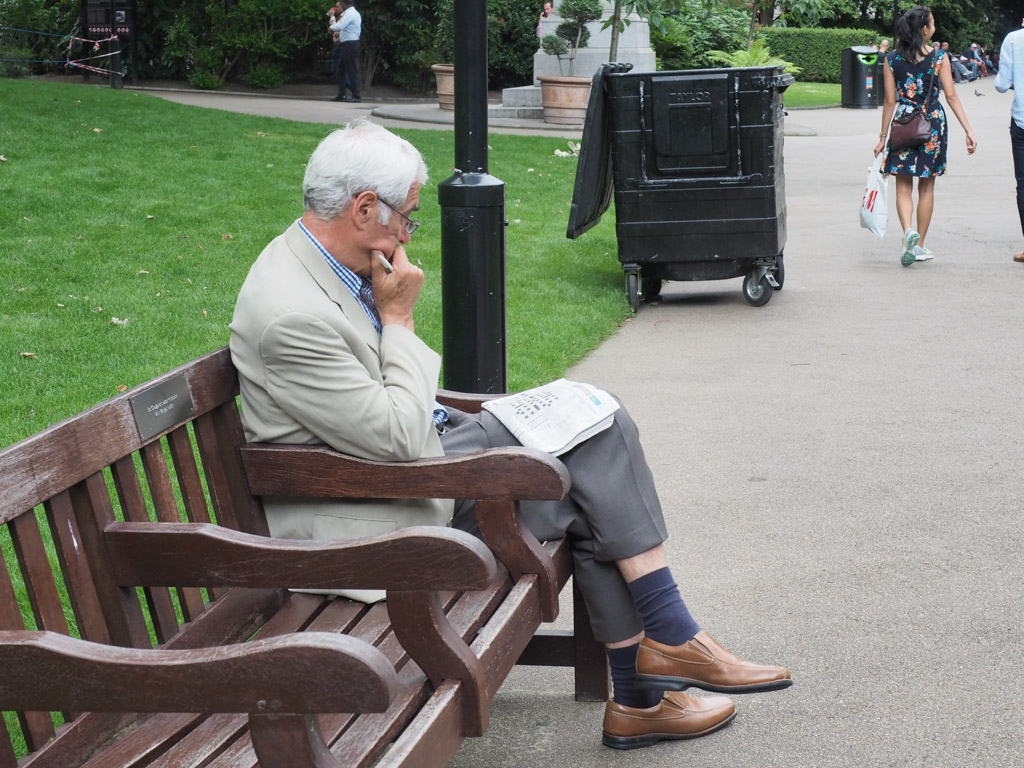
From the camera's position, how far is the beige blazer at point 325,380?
9.38ft

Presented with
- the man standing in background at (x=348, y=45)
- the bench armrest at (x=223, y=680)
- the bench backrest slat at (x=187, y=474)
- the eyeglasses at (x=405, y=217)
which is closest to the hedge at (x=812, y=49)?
the man standing in background at (x=348, y=45)

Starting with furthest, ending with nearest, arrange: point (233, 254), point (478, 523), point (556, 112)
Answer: point (556, 112) → point (233, 254) → point (478, 523)

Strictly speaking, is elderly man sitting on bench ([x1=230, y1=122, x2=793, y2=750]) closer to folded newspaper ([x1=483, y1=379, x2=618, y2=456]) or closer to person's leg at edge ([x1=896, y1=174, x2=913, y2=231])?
folded newspaper ([x1=483, y1=379, x2=618, y2=456])

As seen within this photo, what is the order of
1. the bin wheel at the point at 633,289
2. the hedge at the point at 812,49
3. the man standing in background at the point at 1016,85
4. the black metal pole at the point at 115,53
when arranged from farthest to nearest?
1. the hedge at the point at 812,49
2. the black metal pole at the point at 115,53
3. the man standing in background at the point at 1016,85
4. the bin wheel at the point at 633,289

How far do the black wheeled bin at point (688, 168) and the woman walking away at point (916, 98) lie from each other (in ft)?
6.09

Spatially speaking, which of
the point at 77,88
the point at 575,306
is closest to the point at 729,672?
the point at 575,306

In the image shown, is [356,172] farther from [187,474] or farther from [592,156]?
[592,156]

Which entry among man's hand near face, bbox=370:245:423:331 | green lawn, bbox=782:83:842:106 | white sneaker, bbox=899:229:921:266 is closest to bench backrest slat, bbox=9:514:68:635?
man's hand near face, bbox=370:245:423:331

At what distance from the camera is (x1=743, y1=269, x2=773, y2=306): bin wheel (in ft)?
27.7

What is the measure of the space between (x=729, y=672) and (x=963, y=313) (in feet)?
18.8

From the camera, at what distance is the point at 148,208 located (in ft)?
33.1

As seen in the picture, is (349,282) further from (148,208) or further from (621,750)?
(148,208)

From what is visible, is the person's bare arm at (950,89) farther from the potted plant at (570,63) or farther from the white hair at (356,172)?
the potted plant at (570,63)

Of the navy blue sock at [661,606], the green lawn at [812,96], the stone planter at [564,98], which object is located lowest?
the navy blue sock at [661,606]
